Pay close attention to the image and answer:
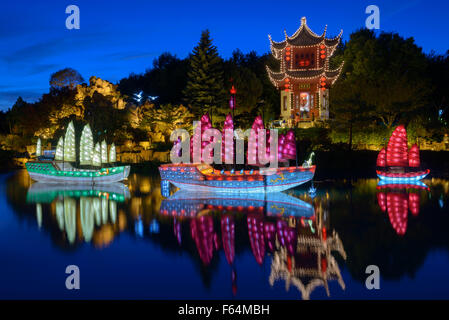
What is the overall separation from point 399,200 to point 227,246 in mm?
10732

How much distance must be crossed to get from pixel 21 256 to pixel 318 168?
1015 inches

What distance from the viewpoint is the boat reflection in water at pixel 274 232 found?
967 cm

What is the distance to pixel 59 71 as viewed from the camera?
47.9 m

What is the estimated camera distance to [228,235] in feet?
42.4

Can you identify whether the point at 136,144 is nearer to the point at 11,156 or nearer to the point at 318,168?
the point at 11,156

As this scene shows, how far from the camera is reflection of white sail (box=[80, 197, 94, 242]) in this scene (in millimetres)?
13453

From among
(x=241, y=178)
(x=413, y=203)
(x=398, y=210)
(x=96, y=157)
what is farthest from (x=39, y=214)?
(x=413, y=203)

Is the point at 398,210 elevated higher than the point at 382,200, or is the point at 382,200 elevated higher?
the point at 382,200

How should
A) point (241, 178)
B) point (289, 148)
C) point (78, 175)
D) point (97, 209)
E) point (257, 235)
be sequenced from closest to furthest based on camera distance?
1. point (257, 235)
2. point (97, 209)
3. point (241, 178)
4. point (289, 148)
5. point (78, 175)

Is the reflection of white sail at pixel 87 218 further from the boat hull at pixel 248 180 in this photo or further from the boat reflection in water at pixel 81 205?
the boat hull at pixel 248 180

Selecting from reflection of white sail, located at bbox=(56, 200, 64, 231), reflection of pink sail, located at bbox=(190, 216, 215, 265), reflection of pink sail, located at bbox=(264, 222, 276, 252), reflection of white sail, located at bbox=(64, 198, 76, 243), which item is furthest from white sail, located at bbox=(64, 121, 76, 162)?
reflection of pink sail, located at bbox=(264, 222, 276, 252)

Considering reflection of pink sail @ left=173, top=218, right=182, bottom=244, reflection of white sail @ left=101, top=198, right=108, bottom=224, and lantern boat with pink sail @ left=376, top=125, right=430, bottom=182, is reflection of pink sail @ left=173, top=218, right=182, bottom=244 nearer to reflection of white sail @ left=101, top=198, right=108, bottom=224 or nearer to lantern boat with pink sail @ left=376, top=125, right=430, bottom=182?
reflection of white sail @ left=101, top=198, right=108, bottom=224

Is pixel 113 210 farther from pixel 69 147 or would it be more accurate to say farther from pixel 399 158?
pixel 399 158

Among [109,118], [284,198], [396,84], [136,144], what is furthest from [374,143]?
[109,118]
